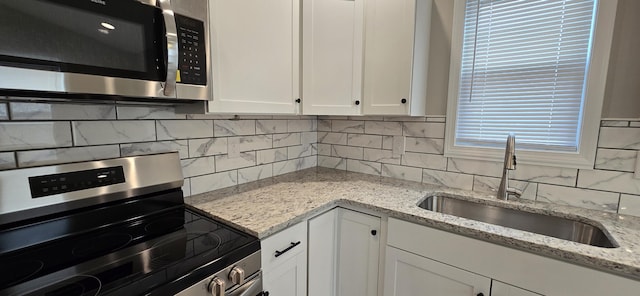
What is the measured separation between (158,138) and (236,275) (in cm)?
77

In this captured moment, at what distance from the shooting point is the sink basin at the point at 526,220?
1.22 m

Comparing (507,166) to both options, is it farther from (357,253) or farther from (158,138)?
(158,138)

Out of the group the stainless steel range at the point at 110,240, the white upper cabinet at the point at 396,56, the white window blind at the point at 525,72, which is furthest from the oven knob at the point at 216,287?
the white window blind at the point at 525,72

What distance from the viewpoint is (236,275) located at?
924 millimetres

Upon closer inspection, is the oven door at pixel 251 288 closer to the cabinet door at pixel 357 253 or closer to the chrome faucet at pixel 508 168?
the cabinet door at pixel 357 253

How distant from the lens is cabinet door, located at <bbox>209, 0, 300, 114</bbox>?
3.90 feet

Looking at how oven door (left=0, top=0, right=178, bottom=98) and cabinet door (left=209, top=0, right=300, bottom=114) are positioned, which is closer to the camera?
oven door (left=0, top=0, right=178, bottom=98)

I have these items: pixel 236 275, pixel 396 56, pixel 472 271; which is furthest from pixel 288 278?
pixel 396 56

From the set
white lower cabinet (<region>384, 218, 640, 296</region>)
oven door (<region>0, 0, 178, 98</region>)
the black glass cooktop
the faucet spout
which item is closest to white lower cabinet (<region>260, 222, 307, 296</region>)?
the black glass cooktop

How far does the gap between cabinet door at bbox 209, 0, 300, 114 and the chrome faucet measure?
1131 mm

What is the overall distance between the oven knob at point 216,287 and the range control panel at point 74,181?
0.59 meters

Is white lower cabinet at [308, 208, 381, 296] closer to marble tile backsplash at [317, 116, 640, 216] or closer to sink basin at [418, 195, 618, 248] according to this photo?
sink basin at [418, 195, 618, 248]

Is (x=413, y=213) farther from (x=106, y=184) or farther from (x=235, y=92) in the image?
(x=106, y=184)

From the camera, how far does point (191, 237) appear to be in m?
1.01
